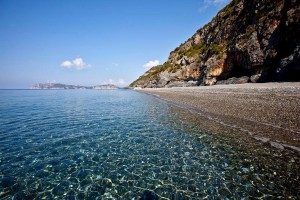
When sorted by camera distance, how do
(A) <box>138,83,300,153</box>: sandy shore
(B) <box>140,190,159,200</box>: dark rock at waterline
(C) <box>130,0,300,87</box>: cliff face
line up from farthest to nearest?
1. (C) <box>130,0,300,87</box>: cliff face
2. (A) <box>138,83,300,153</box>: sandy shore
3. (B) <box>140,190,159,200</box>: dark rock at waterline

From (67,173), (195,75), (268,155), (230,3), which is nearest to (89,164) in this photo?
(67,173)

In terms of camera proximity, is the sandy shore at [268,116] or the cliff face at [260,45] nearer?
the sandy shore at [268,116]

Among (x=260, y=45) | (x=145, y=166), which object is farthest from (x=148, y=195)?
(x=260, y=45)

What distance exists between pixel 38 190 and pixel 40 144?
5519 mm

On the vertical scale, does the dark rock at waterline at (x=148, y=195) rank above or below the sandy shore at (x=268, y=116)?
below

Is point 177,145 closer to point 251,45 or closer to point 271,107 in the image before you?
point 271,107

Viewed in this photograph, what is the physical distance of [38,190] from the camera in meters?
6.29

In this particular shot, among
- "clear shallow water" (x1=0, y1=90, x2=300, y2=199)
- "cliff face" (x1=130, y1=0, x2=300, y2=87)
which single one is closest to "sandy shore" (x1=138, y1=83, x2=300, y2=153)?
"clear shallow water" (x1=0, y1=90, x2=300, y2=199)

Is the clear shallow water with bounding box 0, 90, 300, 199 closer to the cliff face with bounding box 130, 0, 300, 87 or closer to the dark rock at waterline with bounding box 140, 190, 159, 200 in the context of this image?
the dark rock at waterline with bounding box 140, 190, 159, 200

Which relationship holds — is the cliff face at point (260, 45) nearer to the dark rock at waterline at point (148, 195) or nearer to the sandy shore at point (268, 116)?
the sandy shore at point (268, 116)

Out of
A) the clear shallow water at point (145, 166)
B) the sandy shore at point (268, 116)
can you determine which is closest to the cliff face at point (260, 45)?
the sandy shore at point (268, 116)

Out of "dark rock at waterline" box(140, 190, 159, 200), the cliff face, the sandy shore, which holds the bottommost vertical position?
"dark rock at waterline" box(140, 190, 159, 200)

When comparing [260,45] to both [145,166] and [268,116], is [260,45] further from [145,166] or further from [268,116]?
[145,166]

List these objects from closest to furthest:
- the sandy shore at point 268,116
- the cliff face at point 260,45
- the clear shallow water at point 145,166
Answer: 1. the clear shallow water at point 145,166
2. the sandy shore at point 268,116
3. the cliff face at point 260,45
